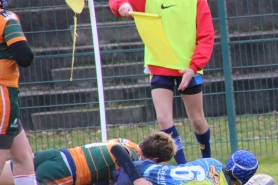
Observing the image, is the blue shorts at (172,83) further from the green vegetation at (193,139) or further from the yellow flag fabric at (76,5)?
the green vegetation at (193,139)

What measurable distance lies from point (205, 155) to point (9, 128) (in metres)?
2.31

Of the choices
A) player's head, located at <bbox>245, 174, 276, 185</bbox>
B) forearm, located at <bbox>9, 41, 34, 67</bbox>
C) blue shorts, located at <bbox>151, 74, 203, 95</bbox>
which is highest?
forearm, located at <bbox>9, 41, 34, 67</bbox>

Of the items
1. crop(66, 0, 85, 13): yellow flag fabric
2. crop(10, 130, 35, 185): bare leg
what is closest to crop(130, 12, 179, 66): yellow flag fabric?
crop(66, 0, 85, 13): yellow flag fabric

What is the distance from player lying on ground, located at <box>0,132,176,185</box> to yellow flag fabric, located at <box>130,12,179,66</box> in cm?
100

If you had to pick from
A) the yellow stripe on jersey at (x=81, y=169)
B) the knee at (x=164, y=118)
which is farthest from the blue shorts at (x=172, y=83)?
the yellow stripe on jersey at (x=81, y=169)

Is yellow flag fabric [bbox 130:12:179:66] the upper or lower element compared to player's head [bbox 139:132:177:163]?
upper

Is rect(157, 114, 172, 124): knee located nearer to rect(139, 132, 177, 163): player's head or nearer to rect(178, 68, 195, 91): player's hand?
rect(178, 68, 195, 91): player's hand

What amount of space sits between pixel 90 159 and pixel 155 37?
1301mm

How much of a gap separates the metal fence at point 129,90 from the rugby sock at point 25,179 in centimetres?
276

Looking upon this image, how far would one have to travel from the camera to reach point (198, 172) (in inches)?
204

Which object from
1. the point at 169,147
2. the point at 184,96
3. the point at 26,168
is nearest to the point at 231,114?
the point at 184,96

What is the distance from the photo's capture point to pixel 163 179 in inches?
204

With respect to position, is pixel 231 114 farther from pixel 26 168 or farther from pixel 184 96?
pixel 26 168

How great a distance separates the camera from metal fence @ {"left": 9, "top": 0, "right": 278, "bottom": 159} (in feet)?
27.2
